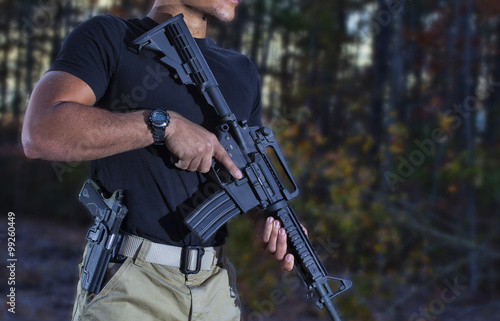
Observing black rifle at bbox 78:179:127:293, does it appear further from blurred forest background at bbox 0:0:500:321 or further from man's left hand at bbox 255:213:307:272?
blurred forest background at bbox 0:0:500:321

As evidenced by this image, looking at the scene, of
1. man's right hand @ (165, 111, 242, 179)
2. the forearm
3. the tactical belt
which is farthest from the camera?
the tactical belt

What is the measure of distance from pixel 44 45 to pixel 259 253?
7647 millimetres

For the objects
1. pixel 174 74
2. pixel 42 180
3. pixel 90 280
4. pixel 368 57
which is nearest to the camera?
pixel 90 280

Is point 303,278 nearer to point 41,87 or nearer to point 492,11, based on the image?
point 41,87

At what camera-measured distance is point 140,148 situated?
5.19 feet

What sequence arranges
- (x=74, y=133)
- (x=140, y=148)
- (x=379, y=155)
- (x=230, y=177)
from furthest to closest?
(x=379, y=155) → (x=230, y=177) → (x=140, y=148) → (x=74, y=133)

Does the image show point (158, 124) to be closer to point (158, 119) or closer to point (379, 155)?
point (158, 119)

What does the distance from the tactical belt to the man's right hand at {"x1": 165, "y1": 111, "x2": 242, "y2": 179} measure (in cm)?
26

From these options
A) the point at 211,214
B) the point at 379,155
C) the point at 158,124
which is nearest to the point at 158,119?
the point at 158,124

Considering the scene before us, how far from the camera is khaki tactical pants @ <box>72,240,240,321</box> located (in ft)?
4.98

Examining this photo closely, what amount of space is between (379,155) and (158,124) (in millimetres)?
4821

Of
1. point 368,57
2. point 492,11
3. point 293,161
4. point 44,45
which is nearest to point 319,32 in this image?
point 368,57

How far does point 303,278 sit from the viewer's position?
1.85 m

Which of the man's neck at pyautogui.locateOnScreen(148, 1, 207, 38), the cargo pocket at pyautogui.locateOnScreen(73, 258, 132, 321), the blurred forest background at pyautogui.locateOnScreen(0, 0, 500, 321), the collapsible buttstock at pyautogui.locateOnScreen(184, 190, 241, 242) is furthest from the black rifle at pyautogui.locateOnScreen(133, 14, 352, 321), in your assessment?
the blurred forest background at pyautogui.locateOnScreen(0, 0, 500, 321)
